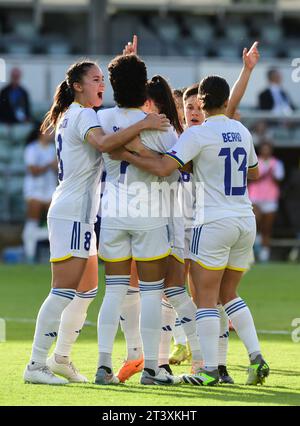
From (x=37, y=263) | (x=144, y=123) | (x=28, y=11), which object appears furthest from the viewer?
(x=28, y=11)

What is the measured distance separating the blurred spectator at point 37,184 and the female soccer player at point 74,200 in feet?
37.6

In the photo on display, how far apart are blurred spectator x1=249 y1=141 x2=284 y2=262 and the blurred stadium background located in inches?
24.7

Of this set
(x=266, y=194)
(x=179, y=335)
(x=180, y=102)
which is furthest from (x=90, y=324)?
(x=266, y=194)

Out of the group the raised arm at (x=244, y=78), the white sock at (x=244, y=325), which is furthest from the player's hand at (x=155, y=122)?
the white sock at (x=244, y=325)

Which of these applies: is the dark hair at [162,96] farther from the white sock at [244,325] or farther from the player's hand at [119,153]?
the white sock at [244,325]

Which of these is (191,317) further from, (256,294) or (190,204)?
(256,294)

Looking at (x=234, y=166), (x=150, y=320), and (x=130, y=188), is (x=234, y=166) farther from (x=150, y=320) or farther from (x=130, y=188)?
(x=150, y=320)

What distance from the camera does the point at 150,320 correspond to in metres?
7.38

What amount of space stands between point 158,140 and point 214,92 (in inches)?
19.5

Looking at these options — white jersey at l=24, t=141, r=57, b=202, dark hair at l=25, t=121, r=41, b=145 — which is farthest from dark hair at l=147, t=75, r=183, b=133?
dark hair at l=25, t=121, r=41, b=145

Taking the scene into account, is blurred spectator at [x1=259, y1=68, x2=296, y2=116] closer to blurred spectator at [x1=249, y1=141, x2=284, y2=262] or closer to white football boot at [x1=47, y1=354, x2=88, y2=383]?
blurred spectator at [x1=249, y1=141, x2=284, y2=262]

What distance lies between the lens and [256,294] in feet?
47.5

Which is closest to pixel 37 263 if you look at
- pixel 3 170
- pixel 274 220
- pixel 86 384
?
pixel 3 170
